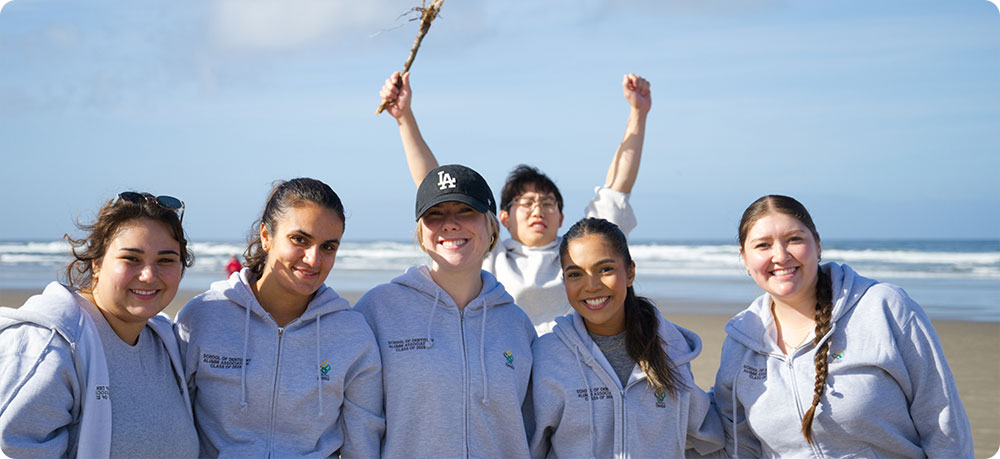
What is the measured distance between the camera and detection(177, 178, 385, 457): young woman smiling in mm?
3061

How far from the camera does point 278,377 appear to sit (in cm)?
310

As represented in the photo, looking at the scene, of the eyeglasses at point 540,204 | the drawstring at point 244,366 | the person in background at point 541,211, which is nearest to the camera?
the drawstring at point 244,366

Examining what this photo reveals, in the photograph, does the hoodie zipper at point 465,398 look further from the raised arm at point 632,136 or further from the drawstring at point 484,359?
the raised arm at point 632,136

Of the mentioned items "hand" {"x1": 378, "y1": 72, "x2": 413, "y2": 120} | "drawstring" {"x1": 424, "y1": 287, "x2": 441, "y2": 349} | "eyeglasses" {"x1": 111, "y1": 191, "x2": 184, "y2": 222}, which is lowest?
"drawstring" {"x1": 424, "y1": 287, "x2": 441, "y2": 349}

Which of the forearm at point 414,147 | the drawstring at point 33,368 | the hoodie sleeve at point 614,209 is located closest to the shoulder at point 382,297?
the forearm at point 414,147

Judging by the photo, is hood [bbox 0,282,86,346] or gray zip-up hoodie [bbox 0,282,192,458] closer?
gray zip-up hoodie [bbox 0,282,192,458]

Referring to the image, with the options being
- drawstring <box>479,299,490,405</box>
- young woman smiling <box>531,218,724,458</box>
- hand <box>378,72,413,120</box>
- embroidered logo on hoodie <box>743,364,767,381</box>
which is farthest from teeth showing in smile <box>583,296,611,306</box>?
hand <box>378,72,413,120</box>

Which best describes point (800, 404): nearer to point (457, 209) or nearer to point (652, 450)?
point (652, 450)

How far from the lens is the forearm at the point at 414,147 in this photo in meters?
4.32

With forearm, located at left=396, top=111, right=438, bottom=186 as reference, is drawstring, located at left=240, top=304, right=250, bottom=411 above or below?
below

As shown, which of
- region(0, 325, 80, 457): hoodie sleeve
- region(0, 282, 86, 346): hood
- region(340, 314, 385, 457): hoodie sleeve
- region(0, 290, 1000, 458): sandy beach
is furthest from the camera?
region(0, 290, 1000, 458): sandy beach

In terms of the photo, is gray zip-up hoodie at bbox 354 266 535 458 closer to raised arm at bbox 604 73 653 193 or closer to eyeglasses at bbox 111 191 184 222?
eyeglasses at bbox 111 191 184 222

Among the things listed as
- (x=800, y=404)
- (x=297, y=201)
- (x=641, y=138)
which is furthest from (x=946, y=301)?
(x=297, y=201)

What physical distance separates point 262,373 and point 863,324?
2605 millimetres
